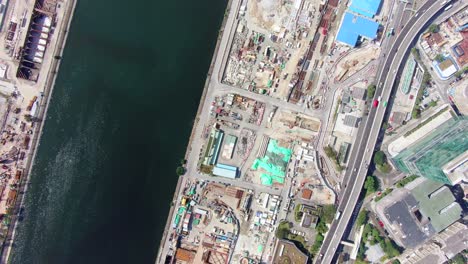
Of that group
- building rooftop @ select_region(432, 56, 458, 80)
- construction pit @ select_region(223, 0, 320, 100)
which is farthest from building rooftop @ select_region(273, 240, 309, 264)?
building rooftop @ select_region(432, 56, 458, 80)

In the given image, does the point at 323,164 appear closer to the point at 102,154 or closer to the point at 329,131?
the point at 329,131

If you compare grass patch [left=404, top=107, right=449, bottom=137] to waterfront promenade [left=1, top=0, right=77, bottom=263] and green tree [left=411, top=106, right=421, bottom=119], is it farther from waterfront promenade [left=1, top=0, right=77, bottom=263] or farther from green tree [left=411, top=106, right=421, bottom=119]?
waterfront promenade [left=1, top=0, right=77, bottom=263]

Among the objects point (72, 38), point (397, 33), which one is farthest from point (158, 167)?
point (397, 33)

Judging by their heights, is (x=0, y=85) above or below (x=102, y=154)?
above

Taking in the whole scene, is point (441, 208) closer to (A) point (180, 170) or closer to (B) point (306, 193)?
(B) point (306, 193)

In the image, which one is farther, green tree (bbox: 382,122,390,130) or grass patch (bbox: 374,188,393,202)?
grass patch (bbox: 374,188,393,202)

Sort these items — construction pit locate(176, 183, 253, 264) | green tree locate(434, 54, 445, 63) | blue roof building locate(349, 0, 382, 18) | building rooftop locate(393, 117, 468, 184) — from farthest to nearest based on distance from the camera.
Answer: construction pit locate(176, 183, 253, 264), green tree locate(434, 54, 445, 63), blue roof building locate(349, 0, 382, 18), building rooftop locate(393, 117, 468, 184)
